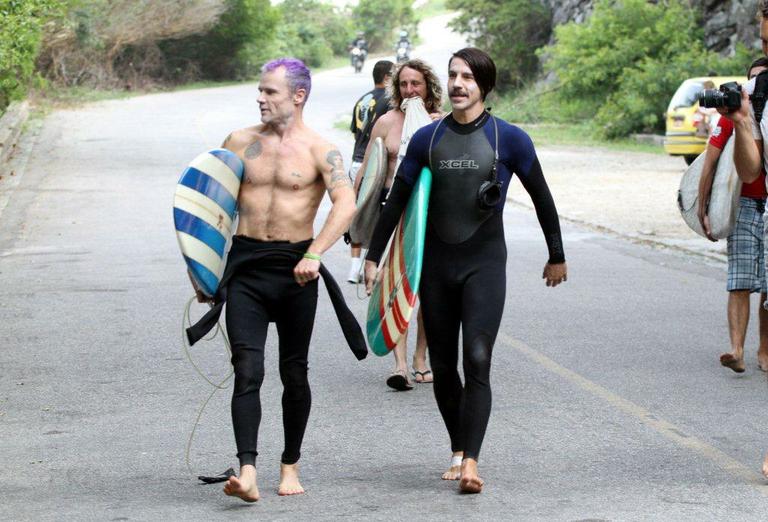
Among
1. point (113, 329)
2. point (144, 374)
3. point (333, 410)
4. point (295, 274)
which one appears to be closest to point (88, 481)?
point (295, 274)

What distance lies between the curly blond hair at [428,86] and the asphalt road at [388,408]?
171 cm

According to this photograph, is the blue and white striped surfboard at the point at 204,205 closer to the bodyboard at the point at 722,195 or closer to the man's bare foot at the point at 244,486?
the man's bare foot at the point at 244,486

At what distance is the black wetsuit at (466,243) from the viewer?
6.29m

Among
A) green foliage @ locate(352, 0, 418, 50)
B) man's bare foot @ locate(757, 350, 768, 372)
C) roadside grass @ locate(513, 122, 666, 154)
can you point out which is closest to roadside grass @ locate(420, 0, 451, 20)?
green foliage @ locate(352, 0, 418, 50)

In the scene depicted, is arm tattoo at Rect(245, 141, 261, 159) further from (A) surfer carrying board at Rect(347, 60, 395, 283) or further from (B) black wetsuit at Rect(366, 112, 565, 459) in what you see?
(A) surfer carrying board at Rect(347, 60, 395, 283)

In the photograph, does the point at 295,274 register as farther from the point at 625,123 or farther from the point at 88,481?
the point at 625,123

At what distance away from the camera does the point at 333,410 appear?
8172mm

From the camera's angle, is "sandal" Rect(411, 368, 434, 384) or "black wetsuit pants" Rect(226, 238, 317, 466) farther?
"sandal" Rect(411, 368, 434, 384)

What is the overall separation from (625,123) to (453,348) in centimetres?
2895

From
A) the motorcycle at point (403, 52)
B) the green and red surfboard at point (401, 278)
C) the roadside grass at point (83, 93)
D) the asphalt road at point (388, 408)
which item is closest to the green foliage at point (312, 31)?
the motorcycle at point (403, 52)

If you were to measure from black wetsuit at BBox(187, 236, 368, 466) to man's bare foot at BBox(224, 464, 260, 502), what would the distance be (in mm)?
102

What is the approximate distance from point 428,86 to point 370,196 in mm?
1126

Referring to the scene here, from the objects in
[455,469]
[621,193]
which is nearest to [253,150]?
[455,469]

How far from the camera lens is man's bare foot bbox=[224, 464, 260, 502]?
19.4 ft
